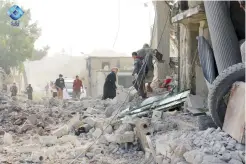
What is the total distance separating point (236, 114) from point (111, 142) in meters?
2.94

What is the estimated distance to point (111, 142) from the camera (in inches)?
248

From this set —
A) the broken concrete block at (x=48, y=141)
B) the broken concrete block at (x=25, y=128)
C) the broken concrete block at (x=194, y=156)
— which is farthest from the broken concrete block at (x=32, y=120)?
the broken concrete block at (x=194, y=156)

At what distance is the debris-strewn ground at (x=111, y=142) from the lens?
3740mm

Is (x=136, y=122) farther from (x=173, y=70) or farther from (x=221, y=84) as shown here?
(x=173, y=70)

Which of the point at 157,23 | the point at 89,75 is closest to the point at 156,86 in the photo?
the point at 157,23

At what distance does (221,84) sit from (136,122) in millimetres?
2203

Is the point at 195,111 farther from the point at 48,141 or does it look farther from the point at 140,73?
the point at 140,73

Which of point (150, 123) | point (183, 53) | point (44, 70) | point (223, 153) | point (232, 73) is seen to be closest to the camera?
point (223, 153)

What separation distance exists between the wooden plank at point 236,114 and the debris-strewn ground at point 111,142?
83 mm

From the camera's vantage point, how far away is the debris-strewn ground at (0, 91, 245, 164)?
3.74 metres

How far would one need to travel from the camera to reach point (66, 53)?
75938 mm

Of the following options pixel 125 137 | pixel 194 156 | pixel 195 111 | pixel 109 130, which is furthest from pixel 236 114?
pixel 109 130

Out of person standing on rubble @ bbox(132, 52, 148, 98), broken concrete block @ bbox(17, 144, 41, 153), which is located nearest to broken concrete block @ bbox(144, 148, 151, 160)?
broken concrete block @ bbox(17, 144, 41, 153)

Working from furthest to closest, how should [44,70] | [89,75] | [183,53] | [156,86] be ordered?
[44,70] → [89,75] → [156,86] → [183,53]
